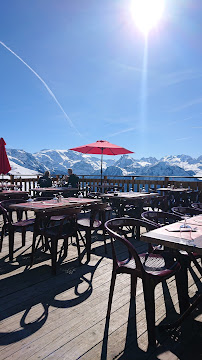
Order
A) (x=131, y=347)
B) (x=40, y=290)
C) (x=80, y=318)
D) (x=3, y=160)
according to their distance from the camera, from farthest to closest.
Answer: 1. (x=3, y=160)
2. (x=40, y=290)
3. (x=80, y=318)
4. (x=131, y=347)

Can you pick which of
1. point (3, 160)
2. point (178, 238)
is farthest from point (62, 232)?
point (3, 160)

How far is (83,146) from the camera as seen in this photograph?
8.16 m

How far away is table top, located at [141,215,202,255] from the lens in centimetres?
173

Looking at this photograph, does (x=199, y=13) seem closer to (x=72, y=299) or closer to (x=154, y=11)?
(x=154, y=11)

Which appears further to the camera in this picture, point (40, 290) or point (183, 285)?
point (40, 290)

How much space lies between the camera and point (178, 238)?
191cm

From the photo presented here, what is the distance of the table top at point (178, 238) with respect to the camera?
1.73 metres

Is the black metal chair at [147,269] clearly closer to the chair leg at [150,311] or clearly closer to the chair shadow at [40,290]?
the chair leg at [150,311]

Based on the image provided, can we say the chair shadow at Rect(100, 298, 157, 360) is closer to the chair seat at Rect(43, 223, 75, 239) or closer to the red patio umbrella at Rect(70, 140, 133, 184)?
the chair seat at Rect(43, 223, 75, 239)

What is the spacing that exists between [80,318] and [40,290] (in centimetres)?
71

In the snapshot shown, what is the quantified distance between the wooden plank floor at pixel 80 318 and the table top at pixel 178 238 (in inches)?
28.2

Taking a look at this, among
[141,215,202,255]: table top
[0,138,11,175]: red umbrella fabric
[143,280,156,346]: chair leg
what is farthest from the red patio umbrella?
[143,280,156,346]: chair leg

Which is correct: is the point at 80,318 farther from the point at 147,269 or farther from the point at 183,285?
the point at 183,285

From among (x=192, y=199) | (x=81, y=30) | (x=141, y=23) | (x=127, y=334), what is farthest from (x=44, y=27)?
(x=127, y=334)
